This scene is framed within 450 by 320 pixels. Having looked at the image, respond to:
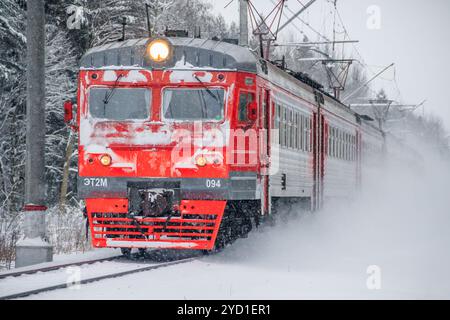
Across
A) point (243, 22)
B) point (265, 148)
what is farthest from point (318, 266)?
point (243, 22)

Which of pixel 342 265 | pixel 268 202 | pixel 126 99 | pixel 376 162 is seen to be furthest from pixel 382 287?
pixel 376 162

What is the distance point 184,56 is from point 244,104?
1087 mm

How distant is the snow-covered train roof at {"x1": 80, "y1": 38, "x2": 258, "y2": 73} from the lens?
40.2 ft

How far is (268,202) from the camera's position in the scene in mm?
13414

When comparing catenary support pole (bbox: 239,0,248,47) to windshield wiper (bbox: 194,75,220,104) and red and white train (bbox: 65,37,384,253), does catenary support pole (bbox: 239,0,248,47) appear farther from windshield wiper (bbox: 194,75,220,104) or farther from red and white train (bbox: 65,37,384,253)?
windshield wiper (bbox: 194,75,220,104)

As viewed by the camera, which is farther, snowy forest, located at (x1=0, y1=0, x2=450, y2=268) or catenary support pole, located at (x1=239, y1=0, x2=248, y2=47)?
snowy forest, located at (x1=0, y1=0, x2=450, y2=268)

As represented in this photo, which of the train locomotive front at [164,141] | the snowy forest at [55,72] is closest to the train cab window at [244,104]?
the train locomotive front at [164,141]

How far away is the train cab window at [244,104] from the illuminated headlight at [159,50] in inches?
47.5

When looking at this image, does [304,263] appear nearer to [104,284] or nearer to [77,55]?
[104,284]

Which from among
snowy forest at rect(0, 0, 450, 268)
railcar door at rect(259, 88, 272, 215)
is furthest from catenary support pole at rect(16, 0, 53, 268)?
snowy forest at rect(0, 0, 450, 268)

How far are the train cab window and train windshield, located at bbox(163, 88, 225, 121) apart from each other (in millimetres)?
273

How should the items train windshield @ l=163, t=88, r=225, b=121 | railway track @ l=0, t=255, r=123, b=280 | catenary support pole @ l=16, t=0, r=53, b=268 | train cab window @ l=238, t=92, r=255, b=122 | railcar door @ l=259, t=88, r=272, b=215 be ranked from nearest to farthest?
railway track @ l=0, t=255, r=123, b=280 → train windshield @ l=163, t=88, r=225, b=121 → train cab window @ l=238, t=92, r=255, b=122 → catenary support pole @ l=16, t=0, r=53, b=268 → railcar door @ l=259, t=88, r=272, b=215

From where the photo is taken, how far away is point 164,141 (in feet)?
39.8
